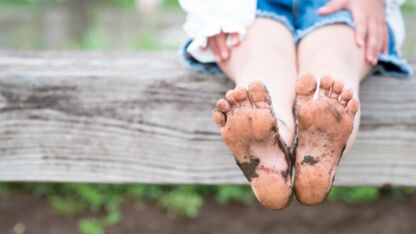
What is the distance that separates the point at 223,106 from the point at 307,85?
17cm

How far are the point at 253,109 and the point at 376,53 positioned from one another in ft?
2.23

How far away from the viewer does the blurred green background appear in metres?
3.02

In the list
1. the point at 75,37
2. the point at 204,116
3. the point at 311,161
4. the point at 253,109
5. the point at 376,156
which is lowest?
the point at 75,37

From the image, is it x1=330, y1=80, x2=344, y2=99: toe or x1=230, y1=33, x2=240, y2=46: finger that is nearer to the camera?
x1=330, y1=80, x2=344, y2=99: toe

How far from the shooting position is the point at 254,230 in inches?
115

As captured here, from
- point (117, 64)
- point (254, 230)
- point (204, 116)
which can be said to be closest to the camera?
point (204, 116)

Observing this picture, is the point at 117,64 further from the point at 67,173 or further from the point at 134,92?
the point at 67,173

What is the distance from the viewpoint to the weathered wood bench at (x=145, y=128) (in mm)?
1936

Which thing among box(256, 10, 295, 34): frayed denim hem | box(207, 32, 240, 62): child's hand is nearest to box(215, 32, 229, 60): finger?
box(207, 32, 240, 62): child's hand

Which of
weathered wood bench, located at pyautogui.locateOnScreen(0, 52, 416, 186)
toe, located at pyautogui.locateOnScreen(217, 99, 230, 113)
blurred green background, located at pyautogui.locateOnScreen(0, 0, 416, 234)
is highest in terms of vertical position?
toe, located at pyautogui.locateOnScreen(217, 99, 230, 113)

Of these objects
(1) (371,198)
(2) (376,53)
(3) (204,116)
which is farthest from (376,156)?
(1) (371,198)

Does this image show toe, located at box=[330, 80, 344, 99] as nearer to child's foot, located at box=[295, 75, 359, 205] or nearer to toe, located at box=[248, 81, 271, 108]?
child's foot, located at box=[295, 75, 359, 205]

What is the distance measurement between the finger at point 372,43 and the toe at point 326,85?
54 centimetres

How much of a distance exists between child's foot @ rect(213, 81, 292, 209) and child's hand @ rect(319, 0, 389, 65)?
2.00ft
